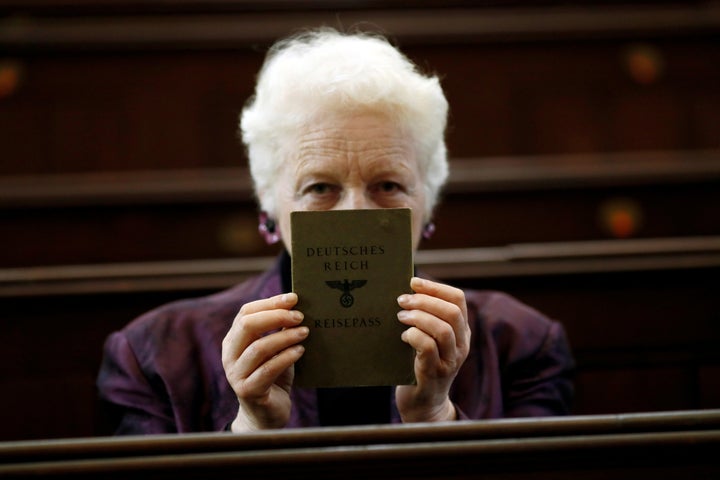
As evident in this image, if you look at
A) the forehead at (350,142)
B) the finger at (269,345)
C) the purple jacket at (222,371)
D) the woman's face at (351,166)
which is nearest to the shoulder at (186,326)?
the purple jacket at (222,371)

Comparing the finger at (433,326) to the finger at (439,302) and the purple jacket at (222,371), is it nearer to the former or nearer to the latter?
the finger at (439,302)

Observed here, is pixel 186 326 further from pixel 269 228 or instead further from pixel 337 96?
pixel 337 96

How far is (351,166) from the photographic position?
152 cm

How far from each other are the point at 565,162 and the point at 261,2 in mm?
1423

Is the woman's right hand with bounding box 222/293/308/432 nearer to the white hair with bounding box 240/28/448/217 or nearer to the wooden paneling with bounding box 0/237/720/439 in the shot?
the white hair with bounding box 240/28/448/217

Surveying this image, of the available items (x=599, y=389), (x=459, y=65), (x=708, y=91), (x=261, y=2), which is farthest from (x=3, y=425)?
(x=708, y=91)

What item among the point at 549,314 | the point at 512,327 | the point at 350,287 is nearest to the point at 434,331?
the point at 350,287

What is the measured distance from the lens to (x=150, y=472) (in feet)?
2.99

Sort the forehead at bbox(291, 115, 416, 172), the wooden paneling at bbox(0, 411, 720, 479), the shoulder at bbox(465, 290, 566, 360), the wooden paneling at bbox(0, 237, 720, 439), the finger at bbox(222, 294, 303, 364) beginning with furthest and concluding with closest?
the wooden paneling at bbox(0, 237, 720, 439) < the shoulder at bbox(465, 290, 566, 360) < the forehead at bbox(291, 115, 416, 172) < the finger at bbox(222, 294, 303, 364) < the wooden paneling at bbox(0, 411, 720, 479)

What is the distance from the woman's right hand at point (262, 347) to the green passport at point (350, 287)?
27 millimetres

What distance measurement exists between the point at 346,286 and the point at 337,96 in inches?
19.9

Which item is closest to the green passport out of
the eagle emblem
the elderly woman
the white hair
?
the eagle emblem

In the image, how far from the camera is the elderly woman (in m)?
1.52

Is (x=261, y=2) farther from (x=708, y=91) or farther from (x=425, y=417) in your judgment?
(x=425, y=417)
